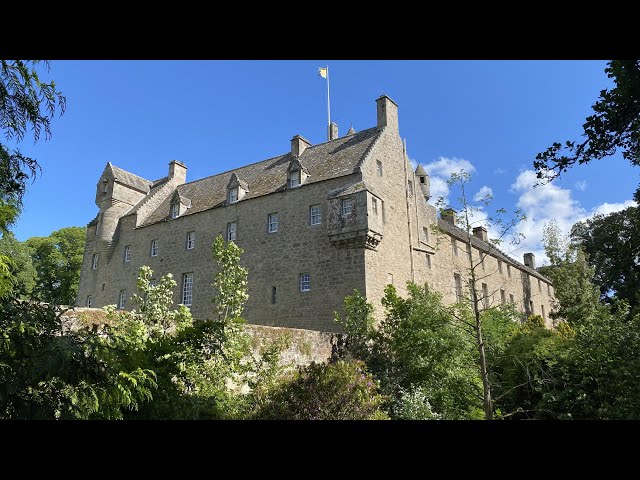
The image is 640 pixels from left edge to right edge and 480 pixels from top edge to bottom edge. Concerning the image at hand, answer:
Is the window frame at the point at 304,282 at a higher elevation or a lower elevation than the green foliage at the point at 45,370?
higher

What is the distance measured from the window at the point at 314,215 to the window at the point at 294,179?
167 cm

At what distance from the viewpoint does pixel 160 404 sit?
7.87 metres

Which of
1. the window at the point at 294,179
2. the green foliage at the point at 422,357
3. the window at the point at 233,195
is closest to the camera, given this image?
the green foliage at the point at 422,357

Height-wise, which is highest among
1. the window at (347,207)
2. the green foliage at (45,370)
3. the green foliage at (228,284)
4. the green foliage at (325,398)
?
the window at (347,207)

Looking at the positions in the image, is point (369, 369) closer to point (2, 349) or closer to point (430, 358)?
point (430, 358)

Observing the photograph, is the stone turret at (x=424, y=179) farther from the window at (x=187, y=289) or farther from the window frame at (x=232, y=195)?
the window at (x=187, y=289)

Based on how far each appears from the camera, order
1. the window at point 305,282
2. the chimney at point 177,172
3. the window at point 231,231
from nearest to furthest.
Result: the window at point 305,282, the window at point 231,231, the chimney at point 177,172

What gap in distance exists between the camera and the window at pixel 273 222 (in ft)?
77.6

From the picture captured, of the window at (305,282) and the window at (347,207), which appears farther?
the window at (305,282)

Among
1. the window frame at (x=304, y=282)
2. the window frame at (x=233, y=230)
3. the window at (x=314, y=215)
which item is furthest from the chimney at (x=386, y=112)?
the window frame at (x=233, y=230)

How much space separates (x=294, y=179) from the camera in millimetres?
23875

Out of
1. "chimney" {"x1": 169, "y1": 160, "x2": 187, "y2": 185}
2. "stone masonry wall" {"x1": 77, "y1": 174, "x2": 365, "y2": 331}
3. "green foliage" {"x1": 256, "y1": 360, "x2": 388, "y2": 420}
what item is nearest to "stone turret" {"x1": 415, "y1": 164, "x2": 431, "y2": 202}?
"stone masonry wall" {"x1": 77, "y1": 174, "x2": 365, "y2": 331}

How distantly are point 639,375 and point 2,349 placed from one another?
10297 millimetres
